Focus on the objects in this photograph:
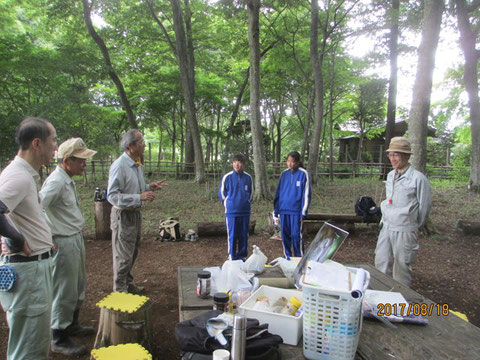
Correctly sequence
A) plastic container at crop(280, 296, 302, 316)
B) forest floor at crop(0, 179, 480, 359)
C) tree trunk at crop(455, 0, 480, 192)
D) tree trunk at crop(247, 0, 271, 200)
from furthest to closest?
tree trunk at crop(455, 0, 480, 192) → tree trunk at crop(247, 0, 271, 200) → forest floor at crop(0, 179, 480, 359) → plastic container at crop(280, 296, 302, 316)

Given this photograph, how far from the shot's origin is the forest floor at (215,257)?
388cm

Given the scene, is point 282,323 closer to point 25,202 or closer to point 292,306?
point 292,306

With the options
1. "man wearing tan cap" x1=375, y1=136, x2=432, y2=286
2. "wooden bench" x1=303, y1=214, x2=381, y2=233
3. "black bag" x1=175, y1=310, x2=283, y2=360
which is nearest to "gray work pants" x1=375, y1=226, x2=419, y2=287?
"man wearing tan cap" x1=375, y1=136, x2=432, y2=286

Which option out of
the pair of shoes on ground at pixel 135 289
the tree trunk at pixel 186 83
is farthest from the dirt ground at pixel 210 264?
the tree trunk at pixel 186 83

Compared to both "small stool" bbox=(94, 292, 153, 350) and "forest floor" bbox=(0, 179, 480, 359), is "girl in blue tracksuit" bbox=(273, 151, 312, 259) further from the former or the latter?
"small stool" bbox=(94, 292, 153, 350)

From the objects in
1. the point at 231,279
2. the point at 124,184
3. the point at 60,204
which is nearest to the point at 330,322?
the point at 231,279

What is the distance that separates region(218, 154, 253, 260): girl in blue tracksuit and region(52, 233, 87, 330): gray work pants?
2550 millimetres

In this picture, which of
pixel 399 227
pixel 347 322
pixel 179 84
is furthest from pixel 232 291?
pixel 179 84

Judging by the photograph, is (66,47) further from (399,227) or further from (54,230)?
(399,227)

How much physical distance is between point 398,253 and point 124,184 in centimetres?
313

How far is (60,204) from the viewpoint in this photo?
2969 mm

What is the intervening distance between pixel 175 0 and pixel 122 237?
11.5 meters

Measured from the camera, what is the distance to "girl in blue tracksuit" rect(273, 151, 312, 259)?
5.08m

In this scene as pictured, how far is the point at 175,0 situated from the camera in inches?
489
